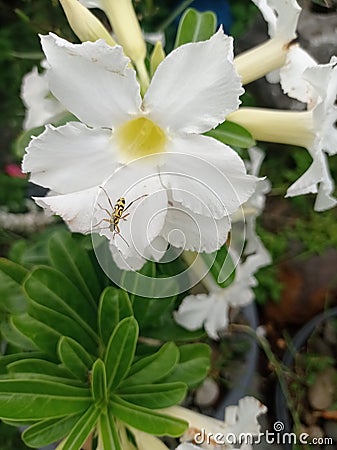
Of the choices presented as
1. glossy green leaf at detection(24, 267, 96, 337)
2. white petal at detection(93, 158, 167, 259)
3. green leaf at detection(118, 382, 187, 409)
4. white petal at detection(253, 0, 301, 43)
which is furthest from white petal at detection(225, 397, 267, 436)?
white petal at detection(253, 0, 301, 43)

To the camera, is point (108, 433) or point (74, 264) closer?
point (108, 433)

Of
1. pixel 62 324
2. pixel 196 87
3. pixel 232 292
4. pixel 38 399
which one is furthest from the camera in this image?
pixel 232 292

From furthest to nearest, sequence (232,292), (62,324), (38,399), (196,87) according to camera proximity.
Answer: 1. (232,292)
2. (62,324)
3. (38,399)
4. (196,87)

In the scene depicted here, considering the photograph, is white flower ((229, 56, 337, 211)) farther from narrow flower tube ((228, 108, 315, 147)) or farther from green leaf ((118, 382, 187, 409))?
green leaf ((118, 382, 187, 409))

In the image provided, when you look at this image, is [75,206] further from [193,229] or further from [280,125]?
[280,125]

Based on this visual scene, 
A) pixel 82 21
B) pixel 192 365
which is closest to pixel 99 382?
pixel 192 365

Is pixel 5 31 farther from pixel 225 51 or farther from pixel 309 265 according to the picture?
pixel 225 51

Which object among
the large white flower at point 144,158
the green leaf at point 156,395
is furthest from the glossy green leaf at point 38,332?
the large white flower at point 144,158
